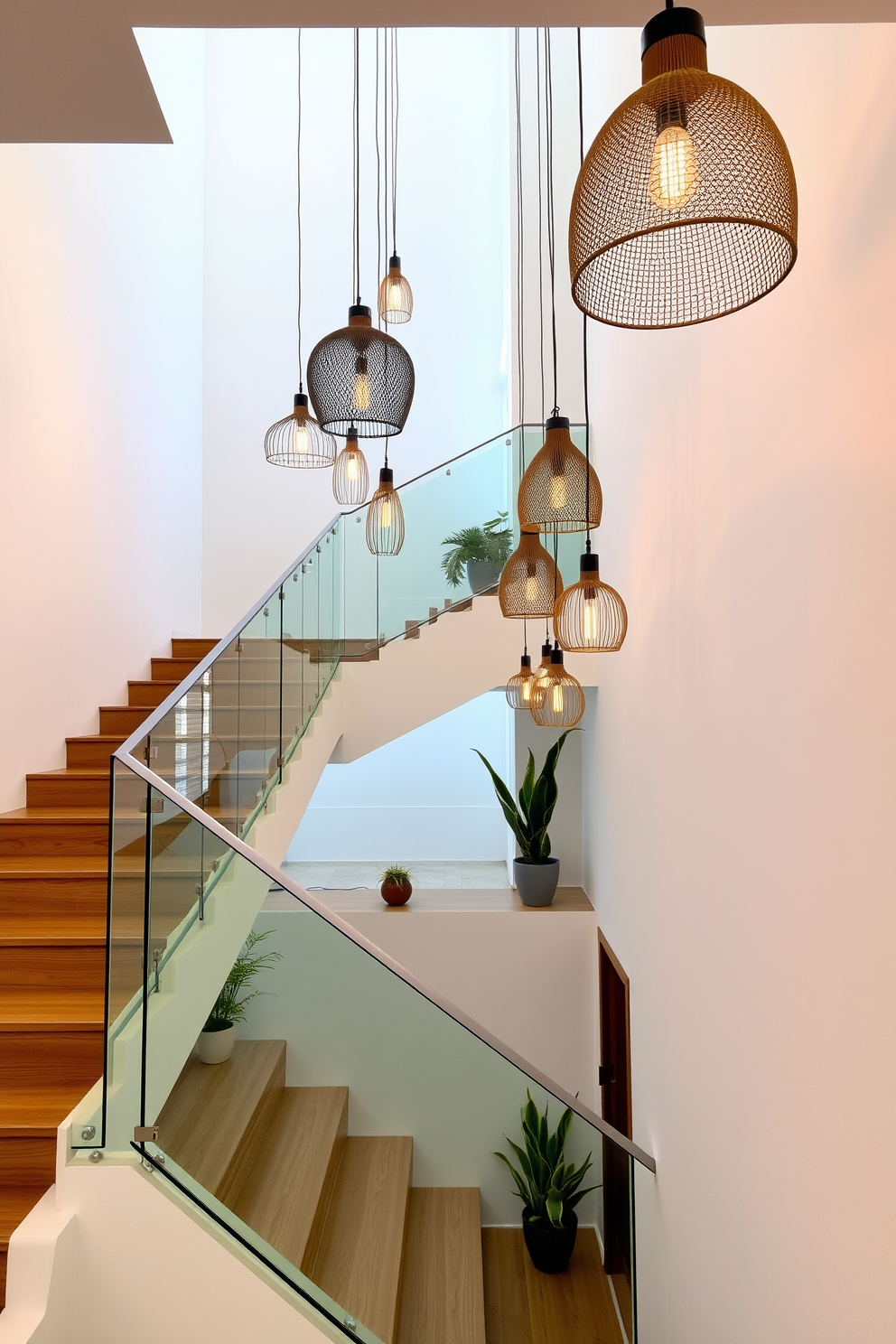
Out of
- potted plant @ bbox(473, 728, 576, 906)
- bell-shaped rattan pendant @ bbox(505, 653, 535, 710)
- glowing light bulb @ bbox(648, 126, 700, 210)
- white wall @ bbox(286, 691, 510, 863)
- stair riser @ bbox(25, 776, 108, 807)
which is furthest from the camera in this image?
white wall @ bbox(286, 691, 510, 863)

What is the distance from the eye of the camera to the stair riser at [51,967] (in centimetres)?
292

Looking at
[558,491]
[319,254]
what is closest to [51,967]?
[558,491]

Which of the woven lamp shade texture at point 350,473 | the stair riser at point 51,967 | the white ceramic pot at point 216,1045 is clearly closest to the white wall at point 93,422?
the stair riser at point 51,967

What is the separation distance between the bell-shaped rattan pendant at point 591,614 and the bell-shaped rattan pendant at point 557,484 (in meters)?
0.25

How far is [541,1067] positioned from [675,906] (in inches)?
105

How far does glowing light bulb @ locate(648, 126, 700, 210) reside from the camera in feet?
2.95

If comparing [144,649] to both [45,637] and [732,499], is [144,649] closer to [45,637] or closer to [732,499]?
[45,637]

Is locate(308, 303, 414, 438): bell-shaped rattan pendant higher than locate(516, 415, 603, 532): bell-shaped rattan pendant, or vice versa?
locate(308, 303, 414, 438): bell-shaped rattan pendant

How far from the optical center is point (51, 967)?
9.70 ft

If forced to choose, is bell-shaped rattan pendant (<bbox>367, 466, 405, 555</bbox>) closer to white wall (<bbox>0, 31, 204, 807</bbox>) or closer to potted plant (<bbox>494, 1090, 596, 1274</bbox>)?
white wall (<bbox>0, 31, 204, 807</bbox>)

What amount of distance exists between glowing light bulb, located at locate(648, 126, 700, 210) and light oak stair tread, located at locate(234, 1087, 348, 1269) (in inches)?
94.6

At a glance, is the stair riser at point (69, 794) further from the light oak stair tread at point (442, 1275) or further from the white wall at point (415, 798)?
the white wall at point (415, 798)

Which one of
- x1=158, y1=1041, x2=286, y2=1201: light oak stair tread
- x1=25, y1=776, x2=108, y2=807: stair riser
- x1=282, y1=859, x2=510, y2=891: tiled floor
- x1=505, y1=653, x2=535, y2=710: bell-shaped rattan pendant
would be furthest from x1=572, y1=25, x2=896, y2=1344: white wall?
x1=282, y1=859, x2=510, y2=891: tiled floor

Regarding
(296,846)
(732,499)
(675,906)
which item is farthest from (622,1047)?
(296,846)
